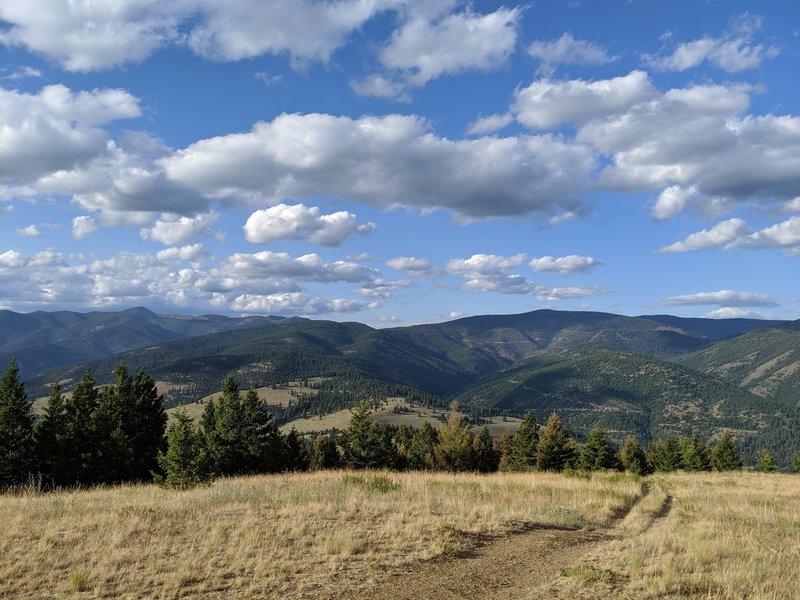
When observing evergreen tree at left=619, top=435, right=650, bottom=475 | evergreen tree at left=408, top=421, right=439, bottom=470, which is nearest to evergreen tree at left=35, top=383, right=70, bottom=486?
evergreen tree at left=408, top=421, right=439, bottom=470

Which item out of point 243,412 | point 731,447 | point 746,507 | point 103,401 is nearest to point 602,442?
point 731,447

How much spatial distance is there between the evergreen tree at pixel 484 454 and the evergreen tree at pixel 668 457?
27.5m

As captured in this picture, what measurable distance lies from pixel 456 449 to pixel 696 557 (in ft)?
196

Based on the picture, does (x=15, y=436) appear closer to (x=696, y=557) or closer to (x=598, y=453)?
(x=696, y=557)

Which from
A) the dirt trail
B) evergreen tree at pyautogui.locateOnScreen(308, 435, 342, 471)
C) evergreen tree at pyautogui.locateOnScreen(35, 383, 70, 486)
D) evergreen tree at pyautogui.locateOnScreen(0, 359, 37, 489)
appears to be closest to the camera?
the dirt trail

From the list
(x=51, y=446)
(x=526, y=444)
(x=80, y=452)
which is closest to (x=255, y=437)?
(x=80, y=452)

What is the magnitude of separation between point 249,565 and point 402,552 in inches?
131

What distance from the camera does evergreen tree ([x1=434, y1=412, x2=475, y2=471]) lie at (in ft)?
222

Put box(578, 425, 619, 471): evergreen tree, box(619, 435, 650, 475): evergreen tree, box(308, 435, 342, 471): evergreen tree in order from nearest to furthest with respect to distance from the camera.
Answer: box(578, 425, 619, 471): evergreen tree
box(308, 435, 342, 471): evergreen tree
box(619, 435, 650, 475): evergreen tree

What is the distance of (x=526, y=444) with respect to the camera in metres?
74.9

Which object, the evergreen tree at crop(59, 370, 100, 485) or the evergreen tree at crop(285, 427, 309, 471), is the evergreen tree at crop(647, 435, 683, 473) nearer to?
the evergreen tree at crop(285, 427, 309, 471)

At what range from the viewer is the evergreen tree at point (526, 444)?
242ft

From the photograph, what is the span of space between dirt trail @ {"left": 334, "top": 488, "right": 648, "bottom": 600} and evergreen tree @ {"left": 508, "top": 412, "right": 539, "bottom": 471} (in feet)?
210

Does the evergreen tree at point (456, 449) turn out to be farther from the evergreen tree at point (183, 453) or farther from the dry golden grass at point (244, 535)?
the dry golden grass at point (244, 535)
